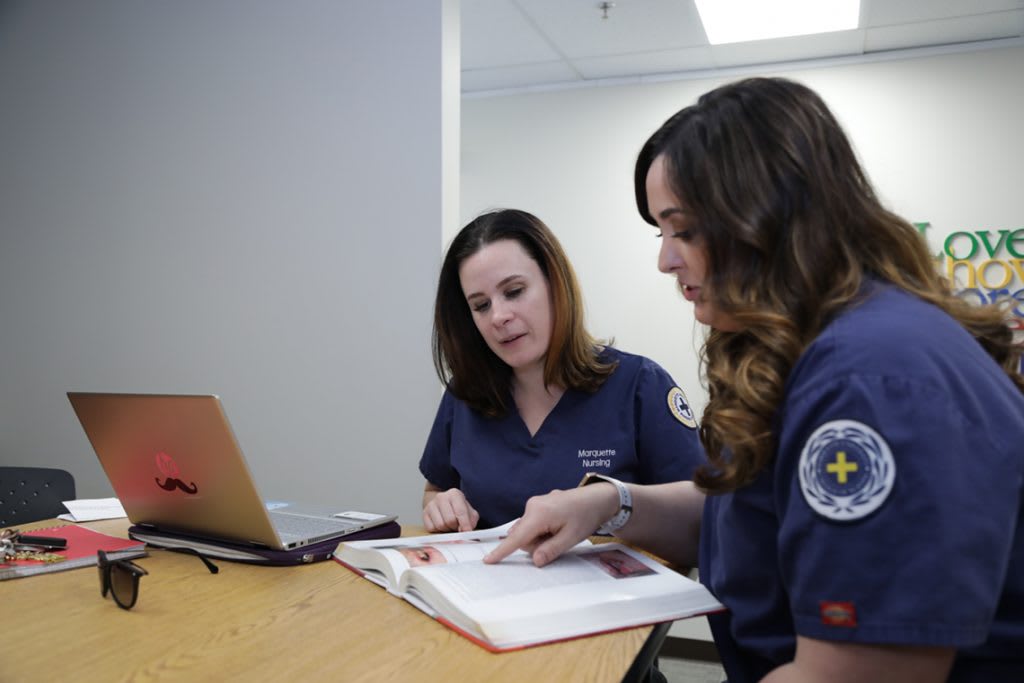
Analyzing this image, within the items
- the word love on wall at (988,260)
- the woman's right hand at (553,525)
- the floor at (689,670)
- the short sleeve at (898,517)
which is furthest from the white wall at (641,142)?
the short sleeve at (898,517)

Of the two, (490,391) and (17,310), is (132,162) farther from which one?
(490,391)

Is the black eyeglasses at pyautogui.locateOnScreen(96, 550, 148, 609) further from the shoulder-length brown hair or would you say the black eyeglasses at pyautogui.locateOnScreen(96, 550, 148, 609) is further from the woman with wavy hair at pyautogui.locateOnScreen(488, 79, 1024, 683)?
the shoulder-length brown hair

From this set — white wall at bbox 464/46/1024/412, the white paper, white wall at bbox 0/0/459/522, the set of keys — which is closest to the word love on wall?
white wall at bbox 464/46/1024/412

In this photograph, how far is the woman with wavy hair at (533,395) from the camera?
5.65 ft

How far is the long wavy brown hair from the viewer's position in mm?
803

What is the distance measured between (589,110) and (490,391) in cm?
295

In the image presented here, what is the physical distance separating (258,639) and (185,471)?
0.43 m

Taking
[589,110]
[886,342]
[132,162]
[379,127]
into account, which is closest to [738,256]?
[886,342]

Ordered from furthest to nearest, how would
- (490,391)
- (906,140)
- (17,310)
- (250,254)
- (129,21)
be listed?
(906,140) → (17,310) → (129,21) → (250,254) → (490,391)

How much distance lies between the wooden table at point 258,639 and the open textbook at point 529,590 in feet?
0.06

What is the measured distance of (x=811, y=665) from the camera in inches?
28.9

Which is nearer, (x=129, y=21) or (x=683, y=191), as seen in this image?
(x=683, y=191)

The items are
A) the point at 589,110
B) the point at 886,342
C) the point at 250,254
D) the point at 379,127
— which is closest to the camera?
the point at 886,342

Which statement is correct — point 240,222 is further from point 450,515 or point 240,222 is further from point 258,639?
point 258,639
